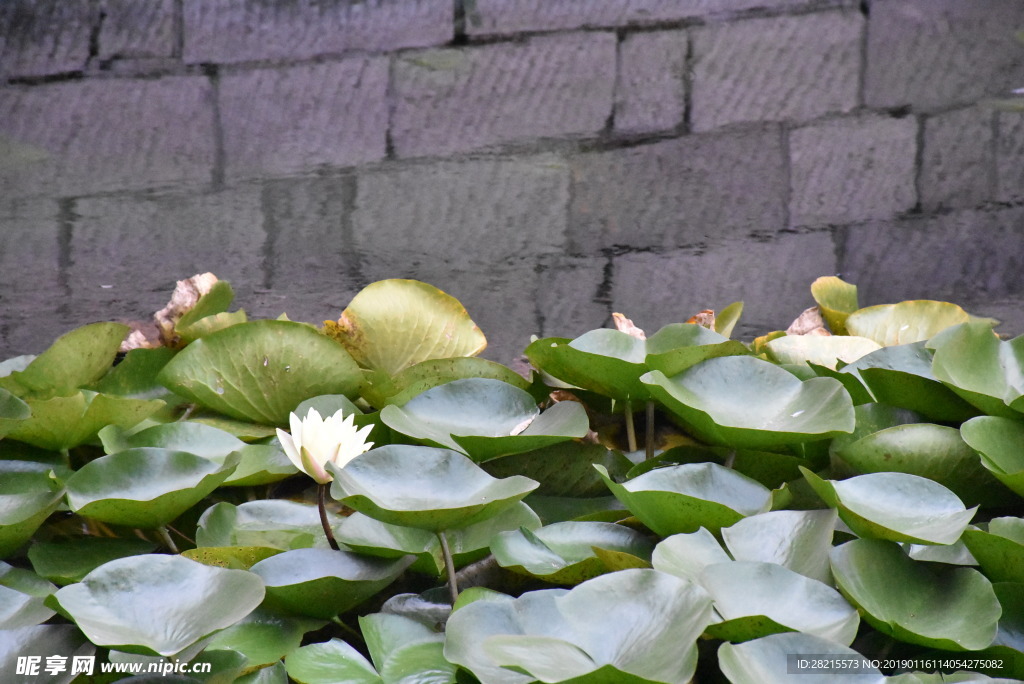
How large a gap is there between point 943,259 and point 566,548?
5.06 feet

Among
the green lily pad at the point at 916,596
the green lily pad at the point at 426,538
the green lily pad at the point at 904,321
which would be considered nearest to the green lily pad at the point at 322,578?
the green lily pad at the point at 426,538

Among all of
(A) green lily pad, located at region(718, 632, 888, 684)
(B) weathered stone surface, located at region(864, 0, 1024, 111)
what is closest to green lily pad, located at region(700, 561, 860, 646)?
(A) green lily pad, located at region(718, 632, 888, 684)

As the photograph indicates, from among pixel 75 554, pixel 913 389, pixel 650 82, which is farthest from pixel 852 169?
pixel 75 554

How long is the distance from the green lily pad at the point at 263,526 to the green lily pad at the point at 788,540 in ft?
1.13

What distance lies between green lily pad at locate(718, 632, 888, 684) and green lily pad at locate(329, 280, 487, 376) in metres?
0.57

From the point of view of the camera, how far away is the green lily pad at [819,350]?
0.96 metres

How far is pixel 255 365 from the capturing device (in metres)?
0.92

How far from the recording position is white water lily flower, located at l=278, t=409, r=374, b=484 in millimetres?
657

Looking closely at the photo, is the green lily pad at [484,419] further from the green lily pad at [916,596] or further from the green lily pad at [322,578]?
the green lily pad at [916,596]

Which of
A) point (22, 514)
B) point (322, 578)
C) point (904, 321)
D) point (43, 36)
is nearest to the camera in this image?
point (322, 578)

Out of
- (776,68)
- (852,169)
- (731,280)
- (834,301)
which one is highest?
(776,68)

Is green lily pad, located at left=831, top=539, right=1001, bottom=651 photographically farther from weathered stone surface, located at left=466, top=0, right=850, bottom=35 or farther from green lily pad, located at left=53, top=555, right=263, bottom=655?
weathered stone surface, located at left=466, top=0, right=850, bottom=35

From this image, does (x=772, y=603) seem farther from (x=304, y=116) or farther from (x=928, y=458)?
(x=304, y=116)

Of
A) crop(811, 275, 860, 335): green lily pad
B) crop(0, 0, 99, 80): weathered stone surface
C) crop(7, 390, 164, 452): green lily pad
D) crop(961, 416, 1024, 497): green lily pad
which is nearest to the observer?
crop(961, 416, 1024, 497): green lily pad
